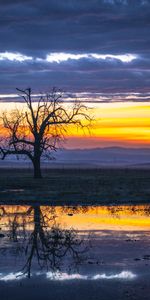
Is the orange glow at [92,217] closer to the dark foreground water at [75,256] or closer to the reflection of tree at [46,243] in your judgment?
the dark foreground water at [75,256]

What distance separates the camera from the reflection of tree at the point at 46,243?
52.4 feet

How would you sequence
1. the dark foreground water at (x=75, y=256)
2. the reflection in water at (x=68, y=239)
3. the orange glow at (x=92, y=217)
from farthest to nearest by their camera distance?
1. the orange glow at (x=92, y=217)
2. the reflection in water at (x=68, y=239)
3. the dark foreground water at (x=75, y=256)

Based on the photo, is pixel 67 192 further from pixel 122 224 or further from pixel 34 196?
pixel 122 224

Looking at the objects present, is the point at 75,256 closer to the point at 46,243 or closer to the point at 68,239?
the point at 46,243

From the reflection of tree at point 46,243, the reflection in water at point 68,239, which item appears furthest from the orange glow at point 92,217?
the reflection of tree at point 46,243

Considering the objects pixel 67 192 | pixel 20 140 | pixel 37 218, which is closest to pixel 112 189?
pixel 67 192

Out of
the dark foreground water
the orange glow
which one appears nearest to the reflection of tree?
the dark foreground water

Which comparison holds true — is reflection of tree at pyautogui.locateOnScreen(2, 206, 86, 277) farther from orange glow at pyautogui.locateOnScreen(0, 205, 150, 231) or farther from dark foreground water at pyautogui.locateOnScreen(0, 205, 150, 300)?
orange glow at pyautogui.locateOnScreen(0, 205, 150, 231)

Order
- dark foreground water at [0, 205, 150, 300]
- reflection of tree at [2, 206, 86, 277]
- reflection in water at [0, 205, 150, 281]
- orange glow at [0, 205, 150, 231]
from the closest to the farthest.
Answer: dark foreground water at [0, 205, 150, 300]
reflection in water at [0, 205, 150, 281]
reflection of tree at [2, 206, 86, 277]
orange glow at [0, 205, 150, 231]

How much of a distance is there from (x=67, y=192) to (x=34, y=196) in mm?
2880

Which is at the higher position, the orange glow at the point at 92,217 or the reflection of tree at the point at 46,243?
the reflection of tree at the point at 46,243

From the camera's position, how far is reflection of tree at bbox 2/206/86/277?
15959 mm

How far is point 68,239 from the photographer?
19688 mm

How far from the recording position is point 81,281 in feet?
44.1
